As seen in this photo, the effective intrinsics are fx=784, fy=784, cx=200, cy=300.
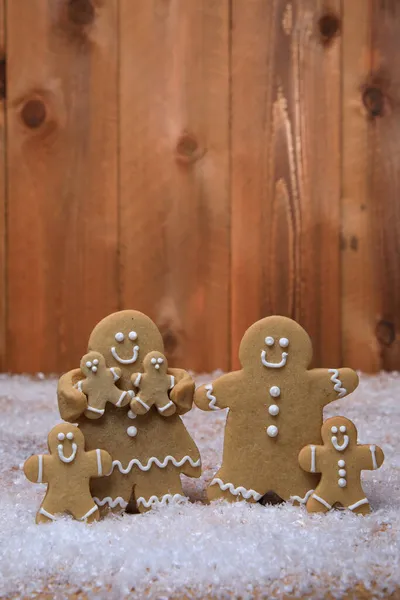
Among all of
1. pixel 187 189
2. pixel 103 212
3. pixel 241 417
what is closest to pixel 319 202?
pixel 187 189

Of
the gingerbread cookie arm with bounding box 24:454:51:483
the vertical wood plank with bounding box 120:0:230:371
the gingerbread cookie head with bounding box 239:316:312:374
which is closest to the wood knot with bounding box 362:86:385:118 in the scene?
the vertical wood plank with bounding box 120:0:230:371

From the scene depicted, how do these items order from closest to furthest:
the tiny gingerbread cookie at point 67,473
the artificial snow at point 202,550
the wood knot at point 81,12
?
the artificial snow at point 202,550 → the tiny gingerbread cookie at point 67,473 → the wood knot at point 81,12

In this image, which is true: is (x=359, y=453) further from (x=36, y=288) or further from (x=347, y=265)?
(x=36, y=288)

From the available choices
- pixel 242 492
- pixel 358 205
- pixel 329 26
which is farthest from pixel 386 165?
pixel 242 492

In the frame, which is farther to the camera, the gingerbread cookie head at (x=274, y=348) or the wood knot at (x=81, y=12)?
→ the wood knot at (x=81, y=12)

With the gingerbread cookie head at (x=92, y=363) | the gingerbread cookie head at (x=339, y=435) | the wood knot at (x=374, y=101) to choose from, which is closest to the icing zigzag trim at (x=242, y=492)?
the gingerbread cookie head at (x=339, y=435)

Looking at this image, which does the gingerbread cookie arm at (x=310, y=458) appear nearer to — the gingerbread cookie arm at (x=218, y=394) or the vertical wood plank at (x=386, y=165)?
the gingerbread cookie arm at (x=218, y=394)
